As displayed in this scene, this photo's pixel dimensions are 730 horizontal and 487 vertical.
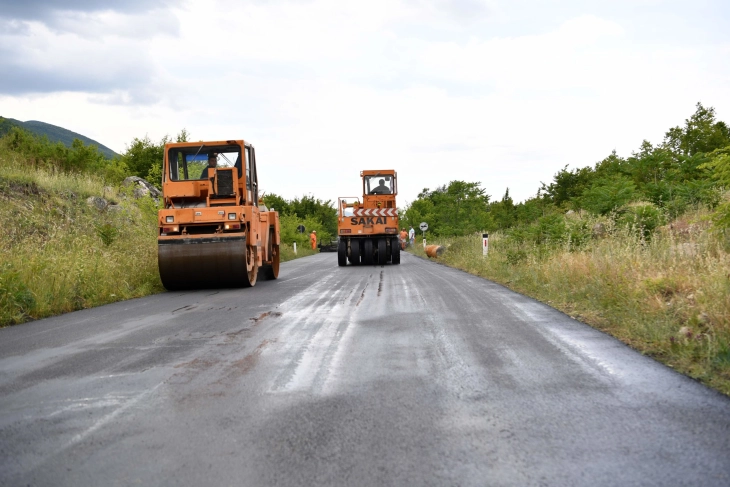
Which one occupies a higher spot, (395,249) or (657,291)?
(395,249)

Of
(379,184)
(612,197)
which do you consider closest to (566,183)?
(379,184)

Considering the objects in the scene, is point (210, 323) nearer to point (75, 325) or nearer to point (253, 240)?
point (75, 325)

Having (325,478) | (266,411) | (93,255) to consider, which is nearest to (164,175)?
(93,255)

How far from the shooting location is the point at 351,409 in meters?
4.00

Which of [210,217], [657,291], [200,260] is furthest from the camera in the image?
[210,217]

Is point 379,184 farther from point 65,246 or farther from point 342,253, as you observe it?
point 65,246

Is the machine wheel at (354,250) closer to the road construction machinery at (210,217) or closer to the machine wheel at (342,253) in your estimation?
the machine wheel at (342,253)

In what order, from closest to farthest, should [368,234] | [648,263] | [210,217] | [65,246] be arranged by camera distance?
[648,263], [210,217], [65,246], [368,234]

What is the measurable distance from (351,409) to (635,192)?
16157mm

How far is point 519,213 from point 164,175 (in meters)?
20.5

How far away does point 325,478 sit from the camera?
9.54 feet

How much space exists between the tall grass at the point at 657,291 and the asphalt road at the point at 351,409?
0.38 metres

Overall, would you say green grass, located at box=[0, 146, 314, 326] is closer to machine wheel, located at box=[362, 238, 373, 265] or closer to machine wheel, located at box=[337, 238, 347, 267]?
machine wheel, located at box=[337, 238, 347, 267]

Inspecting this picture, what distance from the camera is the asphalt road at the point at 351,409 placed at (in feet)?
9.86
